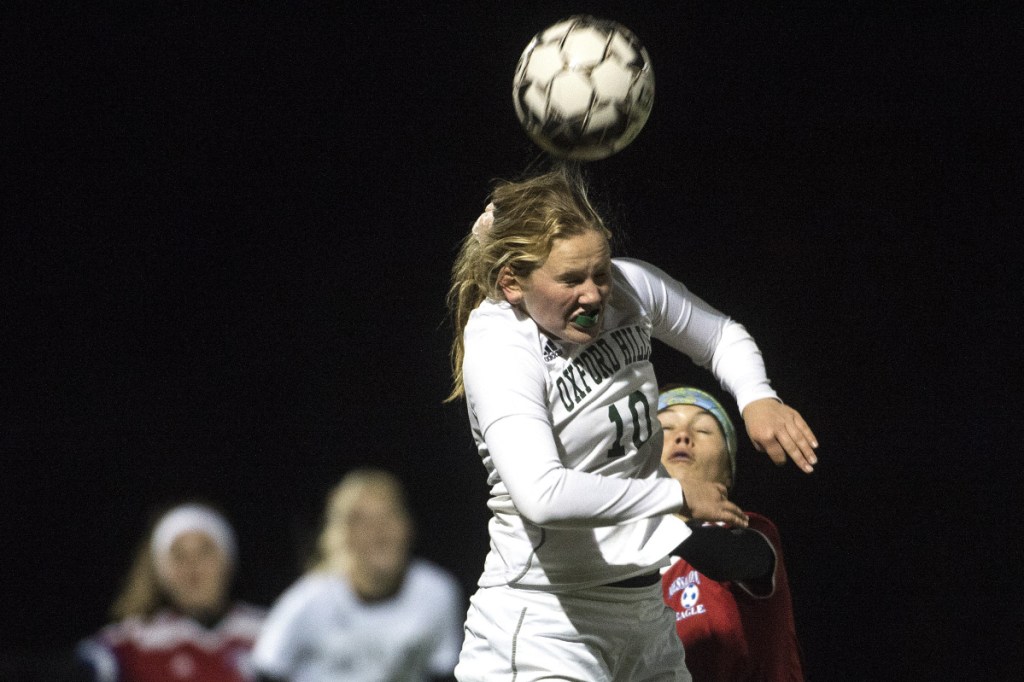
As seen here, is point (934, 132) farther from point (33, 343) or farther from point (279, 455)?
point (33, 343)

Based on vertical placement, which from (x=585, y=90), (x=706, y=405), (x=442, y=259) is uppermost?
(x=442, y=259)

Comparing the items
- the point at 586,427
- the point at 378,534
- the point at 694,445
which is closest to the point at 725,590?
the point at 694,445

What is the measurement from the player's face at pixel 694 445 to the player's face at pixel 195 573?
1.65 m

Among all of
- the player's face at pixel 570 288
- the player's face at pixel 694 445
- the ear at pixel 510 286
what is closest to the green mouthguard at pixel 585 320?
the player's face at pixel 570 288

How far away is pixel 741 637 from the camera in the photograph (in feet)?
9.48

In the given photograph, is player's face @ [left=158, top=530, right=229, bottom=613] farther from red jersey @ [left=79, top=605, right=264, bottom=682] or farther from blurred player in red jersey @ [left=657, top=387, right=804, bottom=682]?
blurred player in red jersey @ [left=657, top=387, right=804, bottom=682]

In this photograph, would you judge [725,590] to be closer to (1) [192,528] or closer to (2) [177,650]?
(2) [177,650]

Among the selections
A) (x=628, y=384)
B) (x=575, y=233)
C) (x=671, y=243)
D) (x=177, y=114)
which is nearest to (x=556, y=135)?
(x=575, y=233)

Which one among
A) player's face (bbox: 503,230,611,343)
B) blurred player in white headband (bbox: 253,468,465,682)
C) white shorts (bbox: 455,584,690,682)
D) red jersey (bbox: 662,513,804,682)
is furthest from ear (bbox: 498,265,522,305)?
blurred player in white headband (bbox: 253,468,465,682)

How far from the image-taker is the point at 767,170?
4570 millimetres

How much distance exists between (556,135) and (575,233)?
0.40 metres

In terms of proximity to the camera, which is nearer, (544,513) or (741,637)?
(544,513)

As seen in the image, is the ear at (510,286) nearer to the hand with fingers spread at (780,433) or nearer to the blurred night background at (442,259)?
the hand with fingers spread at (780,433)

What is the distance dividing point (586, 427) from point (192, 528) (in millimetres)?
2246
